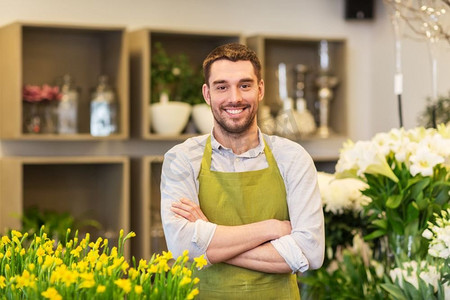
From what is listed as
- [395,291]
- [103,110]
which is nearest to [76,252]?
[395,291]

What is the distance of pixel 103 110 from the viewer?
439 cm

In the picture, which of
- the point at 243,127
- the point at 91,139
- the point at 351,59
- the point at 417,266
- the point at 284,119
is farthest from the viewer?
the point at 351,59

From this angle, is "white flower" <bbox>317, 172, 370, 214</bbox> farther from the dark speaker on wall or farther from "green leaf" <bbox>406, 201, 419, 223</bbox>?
the dark speaker on wall

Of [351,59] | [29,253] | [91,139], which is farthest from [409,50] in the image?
[29,253]

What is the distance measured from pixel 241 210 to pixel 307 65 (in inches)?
126

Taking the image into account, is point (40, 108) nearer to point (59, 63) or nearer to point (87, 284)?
point (59, 63)

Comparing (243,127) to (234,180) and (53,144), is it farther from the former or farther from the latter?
(53,144)

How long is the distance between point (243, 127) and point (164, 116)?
2.42m

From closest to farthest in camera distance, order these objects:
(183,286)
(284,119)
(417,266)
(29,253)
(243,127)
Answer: (183,286) → (29,253) → (243,127) → (417,266) → (284,119)

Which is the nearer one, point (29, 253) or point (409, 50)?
point (29, 253)

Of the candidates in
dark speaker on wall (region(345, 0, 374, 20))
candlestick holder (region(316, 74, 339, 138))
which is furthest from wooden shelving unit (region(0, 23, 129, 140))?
dark speaker on wall (region(345, 0, 374, 20))

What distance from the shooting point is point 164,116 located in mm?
4395

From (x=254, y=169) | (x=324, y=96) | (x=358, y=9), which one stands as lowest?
(x=254, y=169)

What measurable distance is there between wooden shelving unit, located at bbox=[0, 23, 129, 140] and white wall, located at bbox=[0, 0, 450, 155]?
0.11 m
